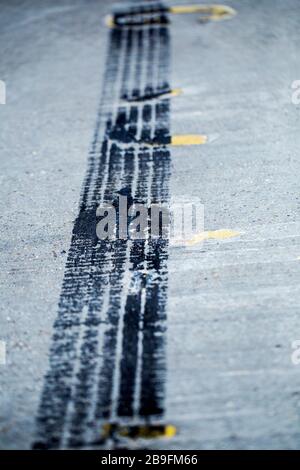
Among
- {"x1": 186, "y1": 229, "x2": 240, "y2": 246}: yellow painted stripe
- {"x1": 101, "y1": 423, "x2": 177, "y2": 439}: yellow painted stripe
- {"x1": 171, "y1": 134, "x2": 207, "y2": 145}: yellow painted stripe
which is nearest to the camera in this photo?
{"x1": 101, "y1": 423, "x2": 177, "y2": 439}: yellow painted stripe

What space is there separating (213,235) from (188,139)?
105 centimetres

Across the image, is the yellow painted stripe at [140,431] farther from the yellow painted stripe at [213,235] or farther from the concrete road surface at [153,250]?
the yellow painted stripe at [213,235]

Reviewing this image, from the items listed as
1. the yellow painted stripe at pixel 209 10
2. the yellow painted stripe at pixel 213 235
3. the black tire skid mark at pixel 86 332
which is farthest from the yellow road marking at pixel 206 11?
the yellow painted stripe at pixel 213 235

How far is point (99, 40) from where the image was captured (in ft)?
15.9

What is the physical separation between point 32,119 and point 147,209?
1556 mm

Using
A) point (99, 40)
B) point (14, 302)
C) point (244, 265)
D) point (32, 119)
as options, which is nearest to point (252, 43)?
point (99, 40)

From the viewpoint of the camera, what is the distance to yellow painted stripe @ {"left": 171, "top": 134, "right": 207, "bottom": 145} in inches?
136

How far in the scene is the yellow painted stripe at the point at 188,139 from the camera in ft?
11.3

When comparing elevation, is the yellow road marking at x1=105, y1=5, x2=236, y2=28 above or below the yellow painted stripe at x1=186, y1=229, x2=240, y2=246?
above

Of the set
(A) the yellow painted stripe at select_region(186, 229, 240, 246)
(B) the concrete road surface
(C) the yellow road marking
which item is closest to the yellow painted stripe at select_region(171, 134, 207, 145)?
(B) the concrete road surface

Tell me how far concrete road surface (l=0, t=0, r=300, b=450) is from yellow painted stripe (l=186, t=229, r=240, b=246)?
1cm

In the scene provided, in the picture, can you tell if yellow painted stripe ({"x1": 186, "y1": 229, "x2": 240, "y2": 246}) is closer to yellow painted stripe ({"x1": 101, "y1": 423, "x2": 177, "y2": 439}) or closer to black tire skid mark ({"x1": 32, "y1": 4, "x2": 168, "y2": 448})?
black tire skid mark ({"x1": 32, "y1": 4, "x2": 168, "y2": 448})

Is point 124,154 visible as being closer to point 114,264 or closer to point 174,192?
point 174,192

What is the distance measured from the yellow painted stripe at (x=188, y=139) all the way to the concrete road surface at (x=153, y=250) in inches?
0.8
